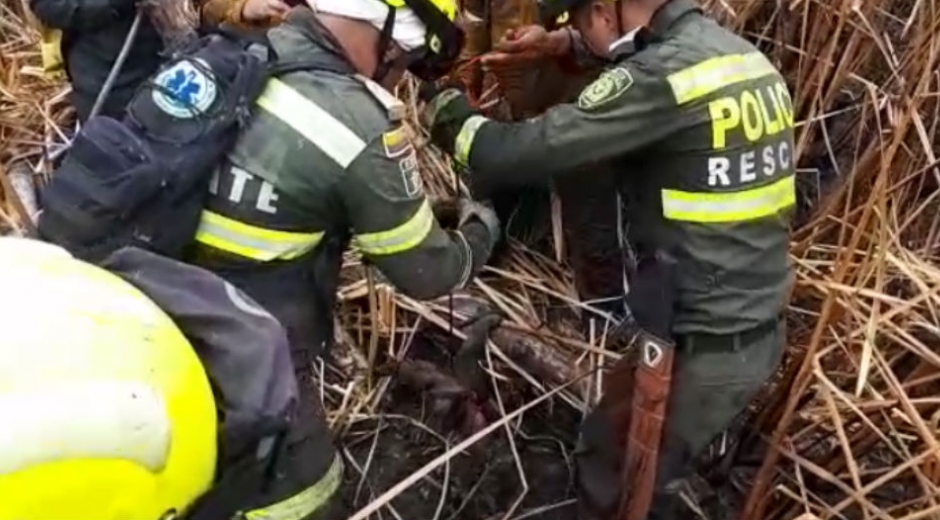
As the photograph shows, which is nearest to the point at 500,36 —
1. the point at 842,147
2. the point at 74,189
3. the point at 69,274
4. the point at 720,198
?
the point at 720,198

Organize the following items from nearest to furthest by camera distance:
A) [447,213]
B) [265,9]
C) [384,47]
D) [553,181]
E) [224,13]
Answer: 1. [384,47]
2. [447,213]
3. [265,9]
4. [224,13]
5. [553,181]

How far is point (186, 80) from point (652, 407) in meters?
1.45

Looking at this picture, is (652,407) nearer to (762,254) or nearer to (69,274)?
(762,254)

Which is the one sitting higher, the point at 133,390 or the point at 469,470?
the point at 133,390

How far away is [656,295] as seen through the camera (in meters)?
3.39

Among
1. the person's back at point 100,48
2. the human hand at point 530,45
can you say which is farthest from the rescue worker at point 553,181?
the person's back at point 100,48

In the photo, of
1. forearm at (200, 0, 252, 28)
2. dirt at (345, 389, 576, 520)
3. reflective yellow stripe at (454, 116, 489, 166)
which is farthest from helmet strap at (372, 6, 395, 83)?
dirt at (345, 389, 576, 520)

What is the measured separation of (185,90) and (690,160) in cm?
125

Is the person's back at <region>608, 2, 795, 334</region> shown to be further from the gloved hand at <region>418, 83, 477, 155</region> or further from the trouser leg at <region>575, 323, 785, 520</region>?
the gloved hand at <region>418, 83, 477, 155</region>

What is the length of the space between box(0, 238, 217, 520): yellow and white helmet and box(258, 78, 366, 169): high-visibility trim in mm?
849

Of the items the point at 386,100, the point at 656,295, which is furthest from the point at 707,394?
the point at 386,100

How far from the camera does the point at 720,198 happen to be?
3357 mm

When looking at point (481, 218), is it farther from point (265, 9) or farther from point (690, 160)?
point (265, 9)

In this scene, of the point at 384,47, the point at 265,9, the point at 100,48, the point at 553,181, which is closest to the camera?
the point at 384,47
